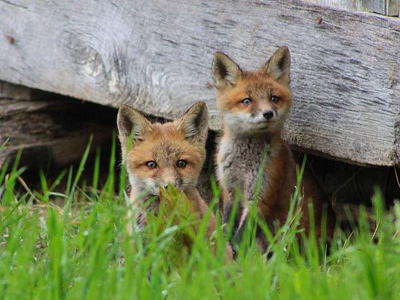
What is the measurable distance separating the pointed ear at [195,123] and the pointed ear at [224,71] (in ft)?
2.01

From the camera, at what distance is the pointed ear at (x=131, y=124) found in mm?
5480

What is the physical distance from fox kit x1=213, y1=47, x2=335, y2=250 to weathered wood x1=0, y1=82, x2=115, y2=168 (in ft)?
6.24

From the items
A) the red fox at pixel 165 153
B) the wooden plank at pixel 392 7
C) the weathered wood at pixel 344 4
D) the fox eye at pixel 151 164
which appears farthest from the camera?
the weathered wood at pixel 344 4

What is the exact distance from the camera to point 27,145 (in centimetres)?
753

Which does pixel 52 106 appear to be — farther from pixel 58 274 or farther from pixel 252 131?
pixel 58 274

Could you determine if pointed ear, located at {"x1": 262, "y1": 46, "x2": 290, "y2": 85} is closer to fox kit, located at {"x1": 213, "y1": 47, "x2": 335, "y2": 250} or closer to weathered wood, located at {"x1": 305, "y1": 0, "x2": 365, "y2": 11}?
fox kit, located at {"x1": 213, "y1": 47, "x2": 335, "y2": 250}

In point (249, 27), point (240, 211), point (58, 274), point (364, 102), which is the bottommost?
point (240, 211)

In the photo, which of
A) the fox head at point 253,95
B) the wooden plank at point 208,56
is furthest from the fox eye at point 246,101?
the wooden plank at point 208,56

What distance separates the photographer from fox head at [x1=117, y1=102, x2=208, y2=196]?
5.32m

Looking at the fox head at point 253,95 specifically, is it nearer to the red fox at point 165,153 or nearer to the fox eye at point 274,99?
the fox eye at point 274,99

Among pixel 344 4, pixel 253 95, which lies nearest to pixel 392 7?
pixel 344 4

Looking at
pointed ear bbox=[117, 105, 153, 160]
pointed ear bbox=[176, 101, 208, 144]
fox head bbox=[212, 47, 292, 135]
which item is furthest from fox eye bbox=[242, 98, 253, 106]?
pointed ear bbox=[117, 105, 153, 160]

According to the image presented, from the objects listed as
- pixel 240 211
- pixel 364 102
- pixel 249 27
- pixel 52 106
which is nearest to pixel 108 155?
pixel 52 106

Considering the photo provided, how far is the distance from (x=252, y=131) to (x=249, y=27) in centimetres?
81
